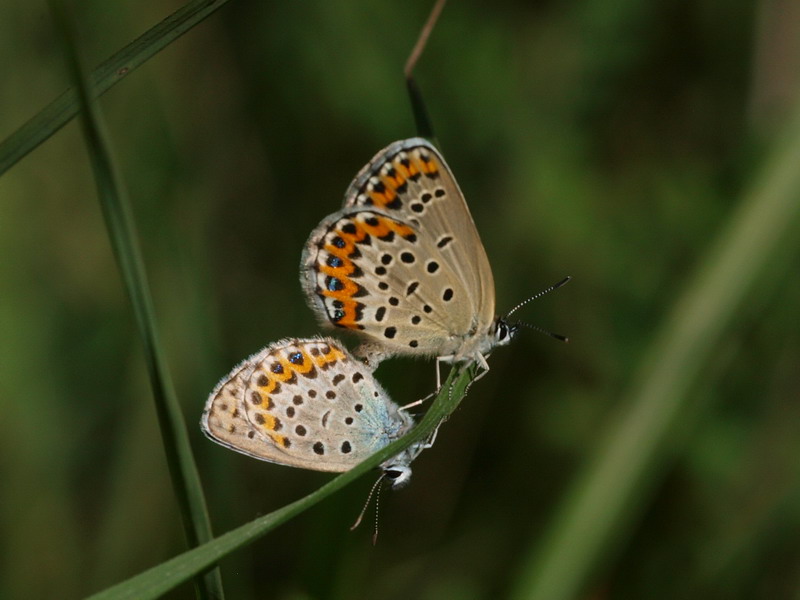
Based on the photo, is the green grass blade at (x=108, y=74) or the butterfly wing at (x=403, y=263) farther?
the butterfly wing at (x=403, y=263)

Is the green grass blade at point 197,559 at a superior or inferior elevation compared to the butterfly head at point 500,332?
superior

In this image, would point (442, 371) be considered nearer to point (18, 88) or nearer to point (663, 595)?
point (663, 595)

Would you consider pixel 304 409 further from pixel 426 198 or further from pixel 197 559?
pixel 197 559

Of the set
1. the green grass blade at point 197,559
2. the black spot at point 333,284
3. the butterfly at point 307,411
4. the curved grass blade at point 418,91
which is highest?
the curved grass blade at point 418,91

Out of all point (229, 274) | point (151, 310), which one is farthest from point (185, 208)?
point (151, 310)

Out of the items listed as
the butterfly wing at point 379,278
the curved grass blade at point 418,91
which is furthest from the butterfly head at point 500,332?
the curved grass blade at point 418,91

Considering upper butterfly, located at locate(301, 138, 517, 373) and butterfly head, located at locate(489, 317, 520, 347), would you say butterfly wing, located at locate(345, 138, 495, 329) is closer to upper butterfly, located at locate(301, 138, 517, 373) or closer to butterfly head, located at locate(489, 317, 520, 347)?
upper butterfly, located at locate(301, 138, 517, 373)

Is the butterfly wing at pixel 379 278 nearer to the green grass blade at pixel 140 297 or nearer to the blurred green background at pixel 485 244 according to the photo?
the blurred green background at pixel 485 244

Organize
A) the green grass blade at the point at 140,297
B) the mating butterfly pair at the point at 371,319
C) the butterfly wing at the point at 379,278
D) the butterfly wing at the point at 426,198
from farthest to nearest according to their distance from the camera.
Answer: the butterfly wing at the point at 379,278 → the butterfly wing at the point at 426,198 → the mating butterfly pair at the point at 371,319 → the green grass blade at the point at 140,297
